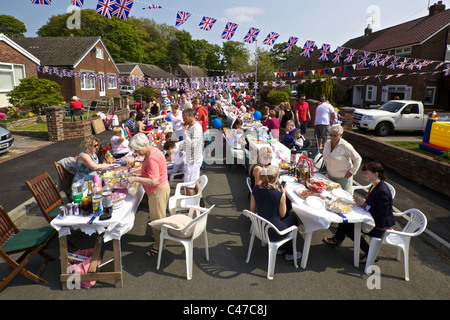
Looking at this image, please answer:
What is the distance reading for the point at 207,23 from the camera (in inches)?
400

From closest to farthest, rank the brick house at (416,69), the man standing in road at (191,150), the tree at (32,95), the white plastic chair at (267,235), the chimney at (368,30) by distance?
the white plastic chair at (267,235) < the man standing in road at (191,150) < the tree at (32,95) < the brick house at (416,69) < the chimney at (368,30)

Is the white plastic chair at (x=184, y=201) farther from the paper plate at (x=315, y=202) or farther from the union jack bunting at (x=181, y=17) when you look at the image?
the union jack bunting at (x=181, y=17)

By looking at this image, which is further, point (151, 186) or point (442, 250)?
point (442, 250)

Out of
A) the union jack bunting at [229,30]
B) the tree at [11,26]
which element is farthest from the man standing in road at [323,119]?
the tree at [11,26]

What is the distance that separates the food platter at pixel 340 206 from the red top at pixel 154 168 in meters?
2.58

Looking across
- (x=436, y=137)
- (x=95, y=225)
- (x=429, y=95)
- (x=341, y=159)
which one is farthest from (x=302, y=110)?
(x=429, y=95)

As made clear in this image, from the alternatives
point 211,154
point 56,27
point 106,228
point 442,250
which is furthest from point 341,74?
point 56,27

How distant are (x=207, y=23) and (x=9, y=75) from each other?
17.0 m

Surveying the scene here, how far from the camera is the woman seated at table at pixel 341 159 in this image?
522cm

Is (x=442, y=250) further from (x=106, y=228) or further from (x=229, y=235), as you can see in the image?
(x=106, y=228)

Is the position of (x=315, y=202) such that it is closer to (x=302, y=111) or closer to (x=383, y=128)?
(x=302, y=111)
